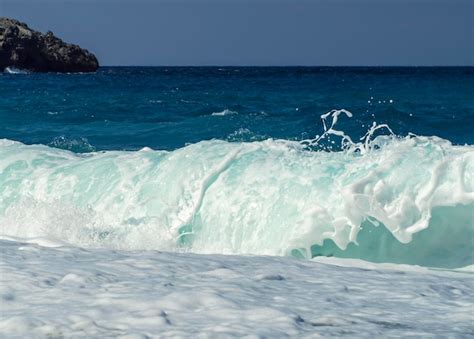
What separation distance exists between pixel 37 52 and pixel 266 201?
63.3 meters

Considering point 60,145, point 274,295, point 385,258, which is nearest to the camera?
Answer: point 274,295

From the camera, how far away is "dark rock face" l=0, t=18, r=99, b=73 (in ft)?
214

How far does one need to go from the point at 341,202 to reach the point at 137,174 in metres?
2.43

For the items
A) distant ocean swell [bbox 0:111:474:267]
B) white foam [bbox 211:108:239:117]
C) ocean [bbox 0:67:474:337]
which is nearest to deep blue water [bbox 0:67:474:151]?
white foam [bbox 211:108:239:117]

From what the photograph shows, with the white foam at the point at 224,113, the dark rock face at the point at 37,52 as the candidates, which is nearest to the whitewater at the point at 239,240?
the white foam at the point at 224,113

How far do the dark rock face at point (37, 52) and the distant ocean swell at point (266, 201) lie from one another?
194 ft

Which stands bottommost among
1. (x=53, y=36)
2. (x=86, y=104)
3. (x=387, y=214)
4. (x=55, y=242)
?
(x=55, y=242)

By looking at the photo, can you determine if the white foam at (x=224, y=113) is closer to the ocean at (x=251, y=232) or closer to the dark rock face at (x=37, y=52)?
the ocean at (x=251, y=232)

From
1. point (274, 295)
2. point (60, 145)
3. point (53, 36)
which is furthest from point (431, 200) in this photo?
point (53, 36)

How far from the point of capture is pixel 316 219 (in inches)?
269

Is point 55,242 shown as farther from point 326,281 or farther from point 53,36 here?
point 53,36

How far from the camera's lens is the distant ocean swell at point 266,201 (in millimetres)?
A: 6641

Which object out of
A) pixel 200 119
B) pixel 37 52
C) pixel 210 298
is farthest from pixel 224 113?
pixel 37 52

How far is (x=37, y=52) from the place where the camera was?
221 ft
